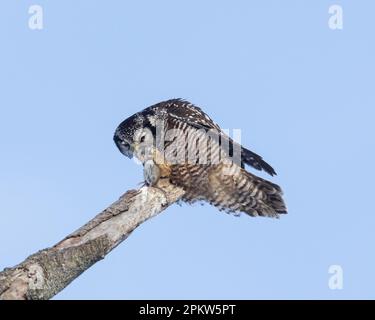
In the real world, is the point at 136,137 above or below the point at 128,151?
above

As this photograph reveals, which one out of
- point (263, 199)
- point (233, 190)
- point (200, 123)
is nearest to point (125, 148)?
point (200, 123)

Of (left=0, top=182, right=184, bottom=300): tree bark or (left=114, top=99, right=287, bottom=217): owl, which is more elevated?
(left=114, top=99, right=287, bottom=217): owl

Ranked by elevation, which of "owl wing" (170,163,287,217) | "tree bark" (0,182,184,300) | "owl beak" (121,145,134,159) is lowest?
"tree bark" (0,182,184,300)

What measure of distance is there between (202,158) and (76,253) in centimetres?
394

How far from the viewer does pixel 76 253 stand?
841cm

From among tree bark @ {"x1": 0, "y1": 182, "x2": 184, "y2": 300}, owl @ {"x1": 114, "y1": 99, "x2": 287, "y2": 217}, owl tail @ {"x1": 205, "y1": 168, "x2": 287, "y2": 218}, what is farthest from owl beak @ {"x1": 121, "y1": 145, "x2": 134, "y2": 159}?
tree bark @ {"x1": 0, "y1": 182, "x2": 184, "y2": 300}

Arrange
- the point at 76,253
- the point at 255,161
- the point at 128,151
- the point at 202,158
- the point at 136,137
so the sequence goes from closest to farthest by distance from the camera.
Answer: the point at 76,253 → the point at 255,161 → the point at 202,158 → the point at 136,137 → the point at 128,151

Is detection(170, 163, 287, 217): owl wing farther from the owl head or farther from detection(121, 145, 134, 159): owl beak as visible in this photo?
detection(121, 145, 134, 159): owl beak

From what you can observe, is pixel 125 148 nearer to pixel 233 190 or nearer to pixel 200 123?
pixel 200 123

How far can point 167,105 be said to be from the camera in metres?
12.8

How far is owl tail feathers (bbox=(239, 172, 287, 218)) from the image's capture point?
11984 mm

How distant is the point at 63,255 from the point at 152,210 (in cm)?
177
